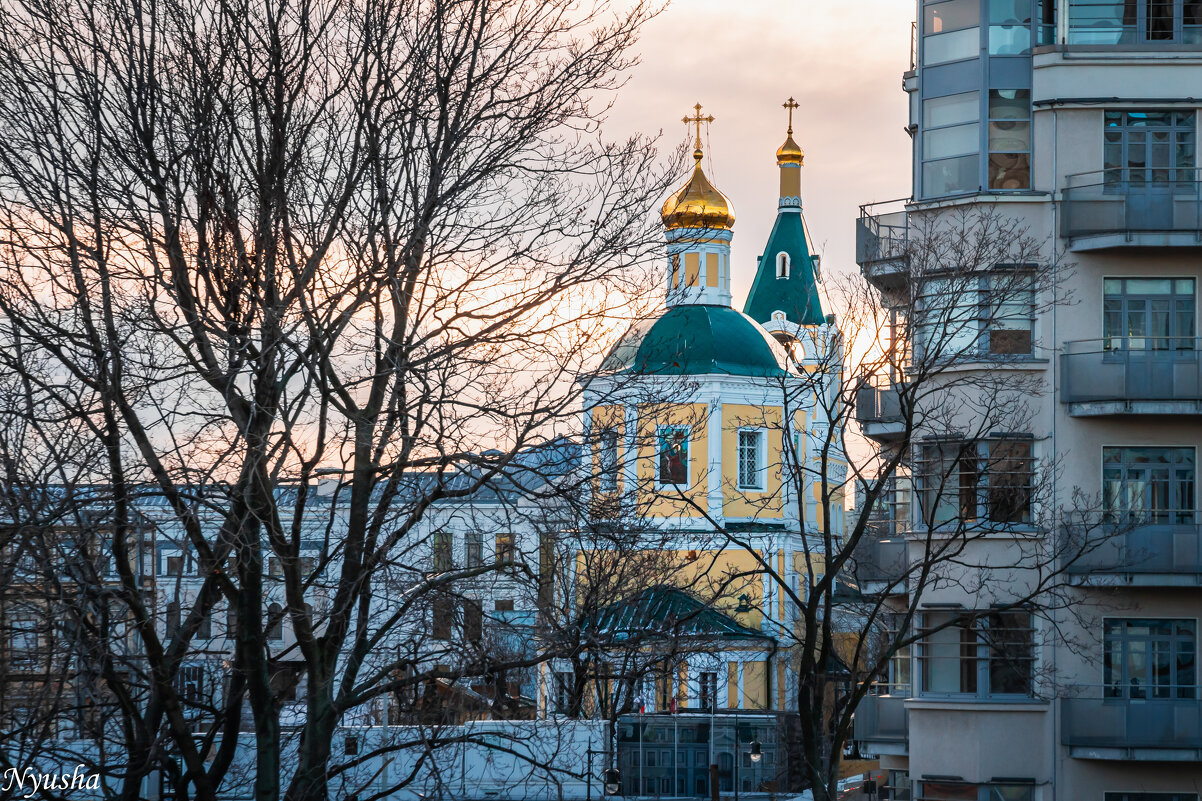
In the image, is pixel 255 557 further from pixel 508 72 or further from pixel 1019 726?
pixel 1019 726

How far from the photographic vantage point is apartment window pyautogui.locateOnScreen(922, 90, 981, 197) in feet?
79.5

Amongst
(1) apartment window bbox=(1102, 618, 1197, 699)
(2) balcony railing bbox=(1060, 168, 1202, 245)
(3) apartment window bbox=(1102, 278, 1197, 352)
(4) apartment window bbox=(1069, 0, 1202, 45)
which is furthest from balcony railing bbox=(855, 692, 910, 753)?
(4) apartment window bbox=(1069, 0, 1202, 45)

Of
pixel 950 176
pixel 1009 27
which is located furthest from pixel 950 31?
pixel 950 176

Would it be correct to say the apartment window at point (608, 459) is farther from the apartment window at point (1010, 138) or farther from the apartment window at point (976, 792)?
the apartment window at point (1010, 138)

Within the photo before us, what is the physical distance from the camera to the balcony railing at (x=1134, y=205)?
23.1 meters

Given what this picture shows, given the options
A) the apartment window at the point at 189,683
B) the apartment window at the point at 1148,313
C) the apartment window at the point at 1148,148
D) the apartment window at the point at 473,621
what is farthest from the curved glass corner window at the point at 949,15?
the apartment window at the point at 189,683

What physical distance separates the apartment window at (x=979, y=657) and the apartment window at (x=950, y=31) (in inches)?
311

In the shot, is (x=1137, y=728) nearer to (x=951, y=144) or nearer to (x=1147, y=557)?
(x=1147, y=557)

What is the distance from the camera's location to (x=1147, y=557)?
22.3 metres

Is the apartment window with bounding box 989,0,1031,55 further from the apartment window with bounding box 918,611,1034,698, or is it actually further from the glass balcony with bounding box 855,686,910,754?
the glass balcony with bounding box 855,686,910,754

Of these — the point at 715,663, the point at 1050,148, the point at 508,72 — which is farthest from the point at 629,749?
the point at 508,72

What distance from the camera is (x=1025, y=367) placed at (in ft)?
78.0

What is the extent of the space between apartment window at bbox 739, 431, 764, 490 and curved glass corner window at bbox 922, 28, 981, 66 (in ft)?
106

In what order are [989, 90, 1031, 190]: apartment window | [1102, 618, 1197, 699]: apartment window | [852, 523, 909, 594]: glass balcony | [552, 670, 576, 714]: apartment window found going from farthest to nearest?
[852, 523, 909, 594]: glass balcony < [989, 90, 1031, 190]: apartment window < [1102, 618, 1197, 699]: apartment window < [552, 670, 576, 714]: apartment window
